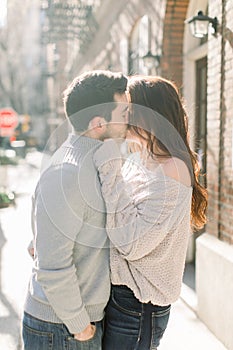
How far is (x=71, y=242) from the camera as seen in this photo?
6.51 feet

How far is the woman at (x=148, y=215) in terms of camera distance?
2023mm

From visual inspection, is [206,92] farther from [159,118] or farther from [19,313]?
[159,118]

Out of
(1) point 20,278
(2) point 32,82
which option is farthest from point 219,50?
(2) point 32,82

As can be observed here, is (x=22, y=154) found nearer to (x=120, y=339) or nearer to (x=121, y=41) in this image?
(x=121, y=41)

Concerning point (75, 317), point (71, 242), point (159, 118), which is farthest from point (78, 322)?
point (159, 118)

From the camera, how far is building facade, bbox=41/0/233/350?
4.53 metres

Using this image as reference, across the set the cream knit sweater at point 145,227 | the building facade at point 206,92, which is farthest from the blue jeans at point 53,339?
the building facade at point 206,92

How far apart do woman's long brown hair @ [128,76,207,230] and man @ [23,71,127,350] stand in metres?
0.08

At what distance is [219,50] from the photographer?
4.79 metres

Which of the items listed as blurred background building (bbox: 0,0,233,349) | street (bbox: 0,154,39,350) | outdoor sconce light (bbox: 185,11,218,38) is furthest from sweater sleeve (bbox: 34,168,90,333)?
outdoor sconce light (bbox: 185,11,218,38)

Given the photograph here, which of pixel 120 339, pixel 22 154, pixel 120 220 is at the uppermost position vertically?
pixel 120 220

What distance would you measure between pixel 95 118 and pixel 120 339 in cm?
90

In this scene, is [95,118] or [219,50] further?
[219,50]

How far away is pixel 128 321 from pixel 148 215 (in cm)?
45
